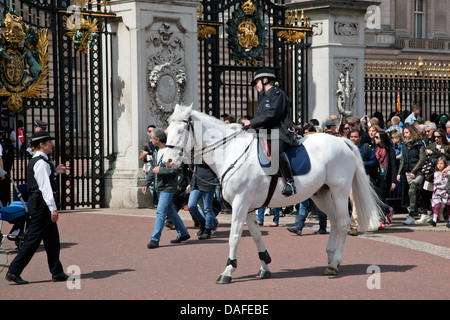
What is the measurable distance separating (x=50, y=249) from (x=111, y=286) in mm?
870

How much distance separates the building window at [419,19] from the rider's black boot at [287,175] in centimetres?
3629

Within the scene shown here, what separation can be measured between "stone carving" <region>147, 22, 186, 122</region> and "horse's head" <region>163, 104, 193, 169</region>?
19.9 ft

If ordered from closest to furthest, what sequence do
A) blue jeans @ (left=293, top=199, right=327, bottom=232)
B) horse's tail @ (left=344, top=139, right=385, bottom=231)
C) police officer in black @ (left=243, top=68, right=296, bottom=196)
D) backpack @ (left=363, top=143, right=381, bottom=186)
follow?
police officer in black @ (left=243, top=68, right=296, bottom=196), horse's tail @ (left=344, top=139, right=385, bottom=231), blue jeans @ (left=293, top=199, right=327, bottom=232), backpack @ (left=363, top=143, right=381, bottom=186)

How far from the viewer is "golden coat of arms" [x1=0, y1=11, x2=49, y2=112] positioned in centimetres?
1204

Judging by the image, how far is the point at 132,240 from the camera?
9992 millimetres

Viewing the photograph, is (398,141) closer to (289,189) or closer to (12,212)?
(289,189)

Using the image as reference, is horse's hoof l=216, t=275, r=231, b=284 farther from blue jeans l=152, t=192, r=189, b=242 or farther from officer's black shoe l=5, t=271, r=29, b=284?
blue jeans l=152, t=192, r=189, b=242

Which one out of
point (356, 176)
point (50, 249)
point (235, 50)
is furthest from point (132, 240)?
point (235, 50)

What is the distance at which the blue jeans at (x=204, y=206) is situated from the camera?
1035 centimetres

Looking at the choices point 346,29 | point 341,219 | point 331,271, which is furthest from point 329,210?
point 346,29

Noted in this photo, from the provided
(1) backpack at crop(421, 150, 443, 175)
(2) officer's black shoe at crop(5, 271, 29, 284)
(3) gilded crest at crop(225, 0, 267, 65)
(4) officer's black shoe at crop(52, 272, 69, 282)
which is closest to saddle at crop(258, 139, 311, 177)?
(4) officer's black shoe at crop(52, 272, 69, 282)

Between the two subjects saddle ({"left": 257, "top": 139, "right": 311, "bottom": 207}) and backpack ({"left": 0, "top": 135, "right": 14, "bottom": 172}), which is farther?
backpack ({"left": 0, "top": 135, "right": 14, "bottom": 172})

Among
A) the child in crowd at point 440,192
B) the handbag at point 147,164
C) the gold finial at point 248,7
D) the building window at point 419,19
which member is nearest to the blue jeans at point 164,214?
the handbag at point 147,164

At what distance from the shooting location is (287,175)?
7641mm
